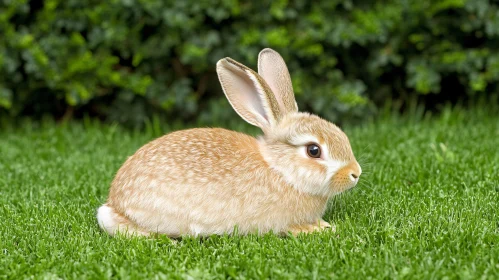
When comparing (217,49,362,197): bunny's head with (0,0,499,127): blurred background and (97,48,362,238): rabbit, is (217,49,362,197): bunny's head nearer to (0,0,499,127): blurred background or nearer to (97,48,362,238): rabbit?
(97,48,362,238): rabbit

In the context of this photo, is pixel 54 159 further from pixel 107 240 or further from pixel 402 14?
pixel 402 14

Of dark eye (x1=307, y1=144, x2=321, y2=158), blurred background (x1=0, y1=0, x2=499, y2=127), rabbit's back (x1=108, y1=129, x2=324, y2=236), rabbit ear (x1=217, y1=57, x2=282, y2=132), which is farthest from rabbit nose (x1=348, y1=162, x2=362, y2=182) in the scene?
blurred background (x1=0, y1=0, x2=499, y2=127)

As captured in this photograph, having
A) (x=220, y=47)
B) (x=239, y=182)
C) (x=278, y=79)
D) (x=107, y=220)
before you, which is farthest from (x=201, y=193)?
(x=220, y=47)

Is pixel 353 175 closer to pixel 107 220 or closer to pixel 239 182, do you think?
pixel 239 182

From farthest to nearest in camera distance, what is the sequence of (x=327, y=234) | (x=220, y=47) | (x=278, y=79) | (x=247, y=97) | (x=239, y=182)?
(x=220, y=47)
(x=278, y=79)
(x=247, y=97)
(x=239, y=182)
(x=327, y=234)

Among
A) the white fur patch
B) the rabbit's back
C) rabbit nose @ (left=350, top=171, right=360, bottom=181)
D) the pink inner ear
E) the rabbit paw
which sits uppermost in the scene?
the pink inner ear

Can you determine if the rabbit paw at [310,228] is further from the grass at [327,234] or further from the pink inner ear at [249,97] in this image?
the pink inner ear at [249,97]

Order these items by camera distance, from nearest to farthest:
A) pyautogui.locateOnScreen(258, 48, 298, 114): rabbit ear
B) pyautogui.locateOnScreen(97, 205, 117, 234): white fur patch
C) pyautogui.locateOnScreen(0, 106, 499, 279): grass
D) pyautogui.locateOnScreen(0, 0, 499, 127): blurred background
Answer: pyautogui.locateOnScreen(0, 106, 499, 279): grass, pyautogui.locateOnScreen(97, 205, 117, 234): white fur patch, pyautogui.locateOnScreen(258, 48, 298, 114): rabbit ear, pyautogui.locateOnScreen(0, 0, 499, 127): blurred background
